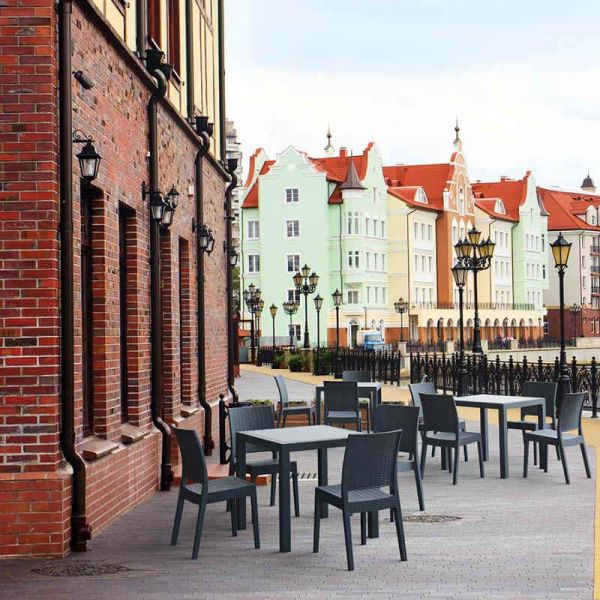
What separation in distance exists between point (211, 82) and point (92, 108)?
960 centimetres

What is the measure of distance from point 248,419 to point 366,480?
2464mm

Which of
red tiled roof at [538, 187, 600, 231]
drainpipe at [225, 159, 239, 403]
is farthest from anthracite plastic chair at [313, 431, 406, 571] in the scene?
red tiled roof at [538, 187, 600, 231]

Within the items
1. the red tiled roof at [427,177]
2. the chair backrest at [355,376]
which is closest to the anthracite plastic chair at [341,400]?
the chair backrest at [355,376]

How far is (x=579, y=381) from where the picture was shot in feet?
82.4

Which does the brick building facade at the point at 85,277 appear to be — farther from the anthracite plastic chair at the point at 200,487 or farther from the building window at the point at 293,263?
the building window at the point at 293,263

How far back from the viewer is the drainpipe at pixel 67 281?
8617mm

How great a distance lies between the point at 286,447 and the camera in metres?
8.93

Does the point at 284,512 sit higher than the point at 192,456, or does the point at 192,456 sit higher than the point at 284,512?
the point at 192,456

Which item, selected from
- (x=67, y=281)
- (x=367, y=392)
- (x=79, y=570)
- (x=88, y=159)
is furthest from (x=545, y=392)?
(x=79, y=570)

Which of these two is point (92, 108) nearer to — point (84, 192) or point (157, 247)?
point (84, 192)

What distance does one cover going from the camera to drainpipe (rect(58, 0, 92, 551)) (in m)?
8.62

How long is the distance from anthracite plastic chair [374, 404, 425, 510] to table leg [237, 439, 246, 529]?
1.43 meters

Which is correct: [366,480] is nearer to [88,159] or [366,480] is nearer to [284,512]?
[284,512]

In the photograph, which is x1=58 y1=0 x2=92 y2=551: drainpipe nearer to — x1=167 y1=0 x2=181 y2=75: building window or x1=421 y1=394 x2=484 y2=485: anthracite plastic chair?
x1=421 y1=394 x2=484 y2=485: anthracite plastic chair
